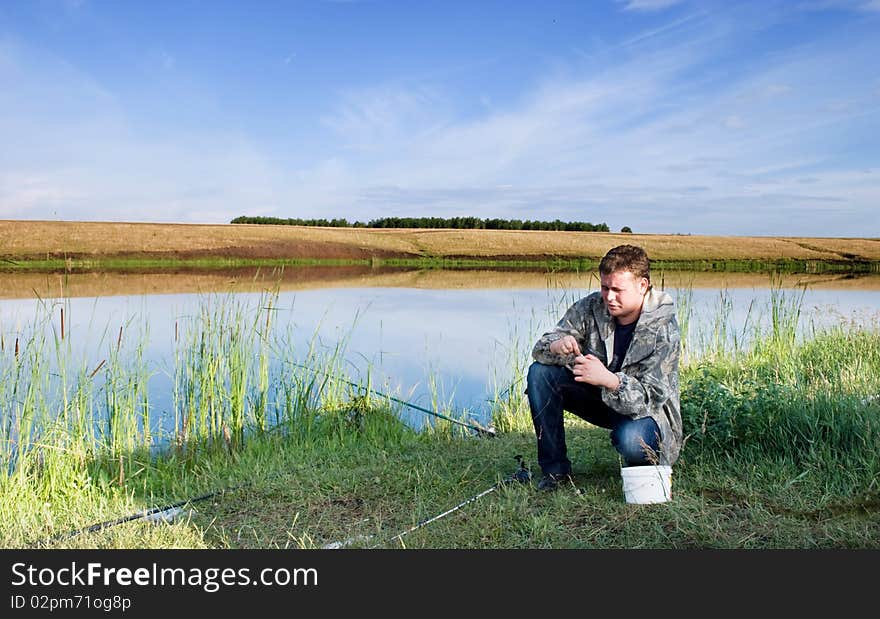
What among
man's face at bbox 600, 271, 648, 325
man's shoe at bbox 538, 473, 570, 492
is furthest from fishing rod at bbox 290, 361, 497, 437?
man's face at bbox 600, 271, 648, 325

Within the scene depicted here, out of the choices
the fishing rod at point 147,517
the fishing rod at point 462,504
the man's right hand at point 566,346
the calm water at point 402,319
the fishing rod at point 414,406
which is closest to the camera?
the fishing rod at point 462,504

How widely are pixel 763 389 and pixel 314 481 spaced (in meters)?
2.79

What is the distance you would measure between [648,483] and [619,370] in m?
0.58

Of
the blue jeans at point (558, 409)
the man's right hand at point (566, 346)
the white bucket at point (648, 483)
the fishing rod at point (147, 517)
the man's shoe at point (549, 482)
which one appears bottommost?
the fishing rod at point (147, 517)

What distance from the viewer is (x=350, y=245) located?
1510 inches

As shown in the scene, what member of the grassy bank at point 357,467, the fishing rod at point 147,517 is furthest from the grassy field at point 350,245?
the fishing rod at point 147,517

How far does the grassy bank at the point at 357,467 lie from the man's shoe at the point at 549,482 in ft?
0.22

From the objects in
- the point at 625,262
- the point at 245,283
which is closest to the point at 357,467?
the point at 625,262

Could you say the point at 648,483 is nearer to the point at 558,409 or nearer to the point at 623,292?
the point at 558,409

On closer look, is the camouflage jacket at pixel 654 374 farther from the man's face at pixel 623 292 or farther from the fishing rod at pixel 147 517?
the fishing rod at pixel 147 517

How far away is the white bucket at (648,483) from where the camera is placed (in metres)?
3.58

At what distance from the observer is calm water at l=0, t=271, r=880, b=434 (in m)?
6.66

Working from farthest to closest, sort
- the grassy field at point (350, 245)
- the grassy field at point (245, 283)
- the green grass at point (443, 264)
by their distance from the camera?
1. the grassy field at point (350, 245)
2. the green grass at point (443, 264)
3. the grassy field at point (245, 283)

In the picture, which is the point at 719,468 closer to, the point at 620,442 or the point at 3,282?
the point at 620,442
